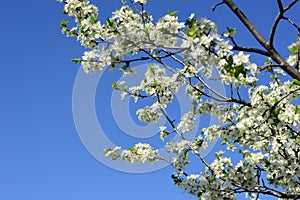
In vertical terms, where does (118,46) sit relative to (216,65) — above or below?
above

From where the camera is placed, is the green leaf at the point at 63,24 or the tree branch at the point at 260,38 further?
the green leaf at the point at 63,24

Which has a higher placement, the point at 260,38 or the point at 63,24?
the point at 63,24

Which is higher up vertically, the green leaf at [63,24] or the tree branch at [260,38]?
the green leaf at [63,24]

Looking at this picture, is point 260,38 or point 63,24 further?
point 63,24

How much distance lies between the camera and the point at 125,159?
6.36 m

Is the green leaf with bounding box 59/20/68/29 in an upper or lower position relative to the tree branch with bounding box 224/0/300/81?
upper

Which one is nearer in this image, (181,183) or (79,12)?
(79,12)

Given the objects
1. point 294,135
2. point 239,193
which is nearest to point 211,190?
point 239,193

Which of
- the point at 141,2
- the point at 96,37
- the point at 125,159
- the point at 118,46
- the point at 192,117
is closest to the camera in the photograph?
the point at 118,46

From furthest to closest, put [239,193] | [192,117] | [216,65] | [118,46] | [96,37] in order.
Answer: [192,117], [239,193], [96,37], [118,46], [216,65]

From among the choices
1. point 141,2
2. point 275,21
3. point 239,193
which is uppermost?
point 141,2

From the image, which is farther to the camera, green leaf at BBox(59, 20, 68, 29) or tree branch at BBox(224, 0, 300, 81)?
green leaf at BBox(59, 20, 68, 29)

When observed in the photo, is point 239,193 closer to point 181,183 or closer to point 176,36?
point 181,183

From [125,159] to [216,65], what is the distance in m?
3.05
